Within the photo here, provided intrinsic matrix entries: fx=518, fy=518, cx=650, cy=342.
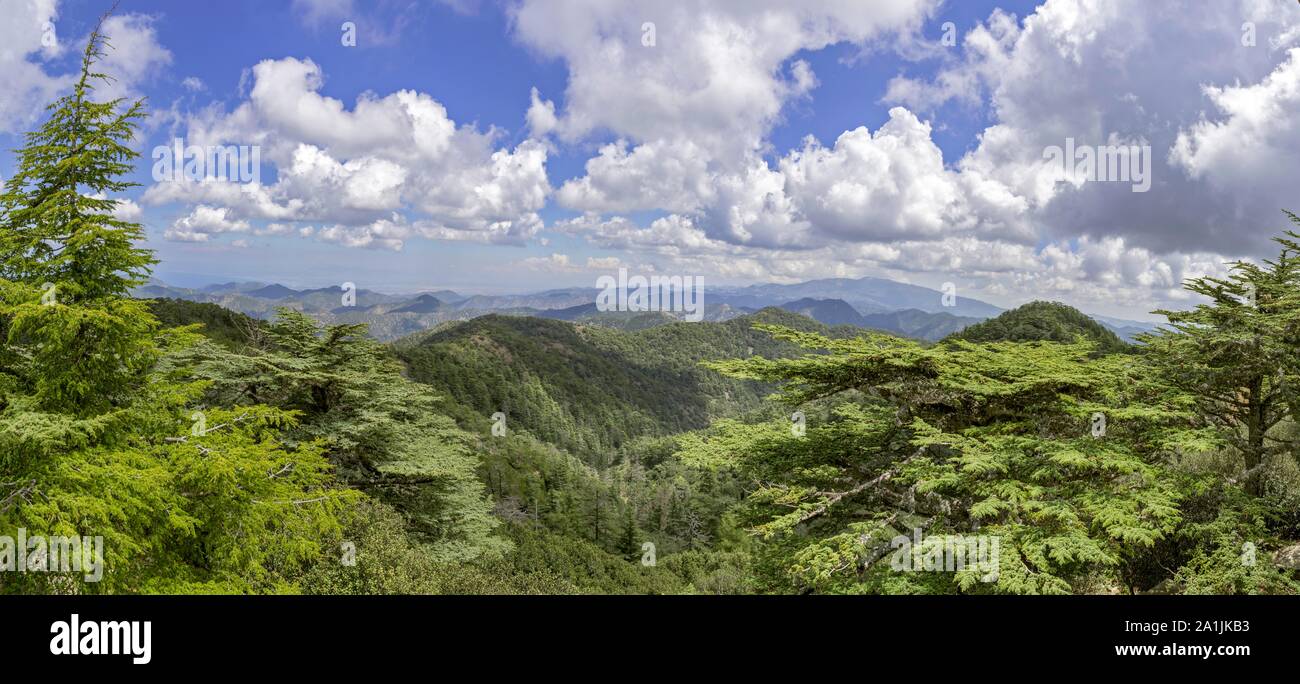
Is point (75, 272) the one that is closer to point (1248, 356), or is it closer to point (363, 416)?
point (363, 416)

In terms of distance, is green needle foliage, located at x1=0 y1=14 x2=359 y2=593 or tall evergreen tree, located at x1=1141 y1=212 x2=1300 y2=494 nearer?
green needle foliage, located at x1=0 y1=14 x2=359 y2=593

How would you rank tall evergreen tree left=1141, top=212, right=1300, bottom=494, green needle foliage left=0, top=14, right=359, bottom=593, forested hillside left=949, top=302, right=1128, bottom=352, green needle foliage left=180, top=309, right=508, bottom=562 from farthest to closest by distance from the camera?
forested hillside left=949, top=302, right=1128, bottom=352 → green needle foliage left=180, top=309, right=508, bottom=562 → tall evergreen tree left=1141, top=212, right=1300, bottom=494 → green needle foliage left=0, top=14, right=359, bottom=593

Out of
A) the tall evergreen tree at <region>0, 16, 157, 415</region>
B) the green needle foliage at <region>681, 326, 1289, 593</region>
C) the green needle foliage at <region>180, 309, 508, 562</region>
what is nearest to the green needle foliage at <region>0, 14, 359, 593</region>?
the tall evergreen tree at <region>0, 16, 157, 415</region>

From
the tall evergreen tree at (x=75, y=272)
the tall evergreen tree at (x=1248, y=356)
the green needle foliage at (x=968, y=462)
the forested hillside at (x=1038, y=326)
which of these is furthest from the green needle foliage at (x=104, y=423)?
the forested hillside at (x=1038, y=326)

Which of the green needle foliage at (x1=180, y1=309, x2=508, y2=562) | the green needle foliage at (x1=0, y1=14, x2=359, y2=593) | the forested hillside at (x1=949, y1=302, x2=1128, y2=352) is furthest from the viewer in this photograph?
the forested hillside at (x1=949, y1=302, x2=1128, y2=352)

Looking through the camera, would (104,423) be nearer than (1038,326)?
Yes

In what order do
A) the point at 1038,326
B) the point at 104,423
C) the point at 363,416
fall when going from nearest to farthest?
the point at 104,423 → the point at 363,416 → the point at 1038,326

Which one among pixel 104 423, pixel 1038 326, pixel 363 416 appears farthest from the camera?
pixel 1038 326

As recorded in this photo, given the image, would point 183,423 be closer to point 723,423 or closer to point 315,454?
point 315,454

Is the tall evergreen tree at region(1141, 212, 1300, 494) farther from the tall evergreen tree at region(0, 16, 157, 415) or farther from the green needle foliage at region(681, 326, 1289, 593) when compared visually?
the tall evergreen tree at region(0, 16, 157, 415)

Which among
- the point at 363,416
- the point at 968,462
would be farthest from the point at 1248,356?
the point at 363,416
